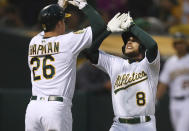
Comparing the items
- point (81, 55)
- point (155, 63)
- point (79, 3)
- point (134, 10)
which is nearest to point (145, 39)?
point (155, 63)

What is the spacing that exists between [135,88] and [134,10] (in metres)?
5.92

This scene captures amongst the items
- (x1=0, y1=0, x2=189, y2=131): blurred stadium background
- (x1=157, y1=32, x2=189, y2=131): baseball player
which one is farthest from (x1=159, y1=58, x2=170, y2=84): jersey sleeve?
(x1=0, y1=0, x2=189, y2=131): blurred stadium background

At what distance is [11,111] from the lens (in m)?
8.79

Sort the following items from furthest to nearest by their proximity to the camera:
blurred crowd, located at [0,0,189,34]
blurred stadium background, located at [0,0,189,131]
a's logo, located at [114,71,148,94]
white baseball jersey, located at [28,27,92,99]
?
blurred crowd, located at [0,0,189,34] → blurred stadium background, located at [0,0,189,131] → a's logo, located at [114,71,148,94] → white baseball jersey, located at [28,27,92,99]

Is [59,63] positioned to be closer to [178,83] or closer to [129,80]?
[129,80]

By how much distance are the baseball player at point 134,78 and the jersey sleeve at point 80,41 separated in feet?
0.78

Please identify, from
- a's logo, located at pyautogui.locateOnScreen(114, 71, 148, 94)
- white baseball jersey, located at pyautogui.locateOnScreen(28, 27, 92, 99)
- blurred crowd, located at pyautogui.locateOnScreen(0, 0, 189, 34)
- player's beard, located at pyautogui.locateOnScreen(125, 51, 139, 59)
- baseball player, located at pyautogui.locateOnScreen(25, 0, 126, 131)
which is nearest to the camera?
baseball player, located at pyautogui.locateOnScreen(25, 0, 126, 131)

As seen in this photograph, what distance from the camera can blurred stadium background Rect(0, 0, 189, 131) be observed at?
8812mm

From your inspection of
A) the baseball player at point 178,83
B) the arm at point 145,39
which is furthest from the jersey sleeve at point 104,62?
the baseball player at point 178,83

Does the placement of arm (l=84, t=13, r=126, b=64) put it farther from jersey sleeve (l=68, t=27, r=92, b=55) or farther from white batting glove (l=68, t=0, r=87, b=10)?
white batting glove (l=68, t=0, r=87, b=10)

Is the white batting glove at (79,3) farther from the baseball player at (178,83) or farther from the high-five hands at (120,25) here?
the baseball player at (178,83)

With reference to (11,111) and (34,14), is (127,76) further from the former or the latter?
(34,14)

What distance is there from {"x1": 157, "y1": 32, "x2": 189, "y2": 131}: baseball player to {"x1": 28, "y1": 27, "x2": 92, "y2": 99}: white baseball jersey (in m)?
3.88

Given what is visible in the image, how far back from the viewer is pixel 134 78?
552cm
